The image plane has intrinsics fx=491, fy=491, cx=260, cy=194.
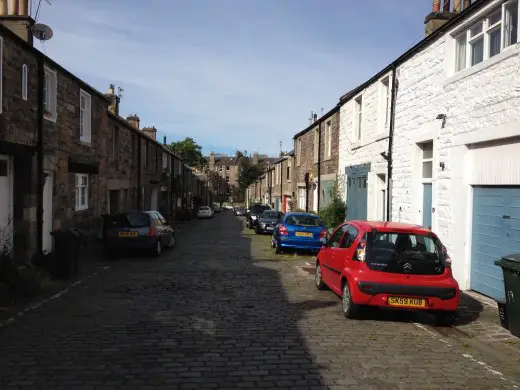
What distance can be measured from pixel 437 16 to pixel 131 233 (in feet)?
36.4

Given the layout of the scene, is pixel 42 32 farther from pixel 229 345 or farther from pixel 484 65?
pixel 484 65

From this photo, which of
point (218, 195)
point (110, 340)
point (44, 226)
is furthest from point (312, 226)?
point (218, 195)

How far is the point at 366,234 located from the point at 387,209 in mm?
7168

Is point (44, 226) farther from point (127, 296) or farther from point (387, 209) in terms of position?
point (387, 209)

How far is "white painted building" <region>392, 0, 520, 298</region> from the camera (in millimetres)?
8656

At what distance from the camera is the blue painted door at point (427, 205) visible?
12094 millimetres

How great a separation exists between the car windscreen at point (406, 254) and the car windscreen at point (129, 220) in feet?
30.8

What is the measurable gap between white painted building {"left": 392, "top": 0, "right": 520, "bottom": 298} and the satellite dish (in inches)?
372

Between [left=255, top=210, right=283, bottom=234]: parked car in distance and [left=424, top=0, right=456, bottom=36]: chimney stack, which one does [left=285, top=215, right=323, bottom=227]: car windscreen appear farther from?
[left=255, top=210, right=283, bottom=234]: parked car in distance

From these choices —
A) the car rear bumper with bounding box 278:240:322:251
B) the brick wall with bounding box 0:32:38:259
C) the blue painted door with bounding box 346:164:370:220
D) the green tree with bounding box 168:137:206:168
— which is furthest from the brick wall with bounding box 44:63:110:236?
the green tree with bounding box 168:137:206:168

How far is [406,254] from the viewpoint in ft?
24.8

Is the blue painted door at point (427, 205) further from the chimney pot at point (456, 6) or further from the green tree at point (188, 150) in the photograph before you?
the green tree at point (188, 150)

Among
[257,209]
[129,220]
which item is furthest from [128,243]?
[257,209]

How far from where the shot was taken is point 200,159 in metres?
86.7
